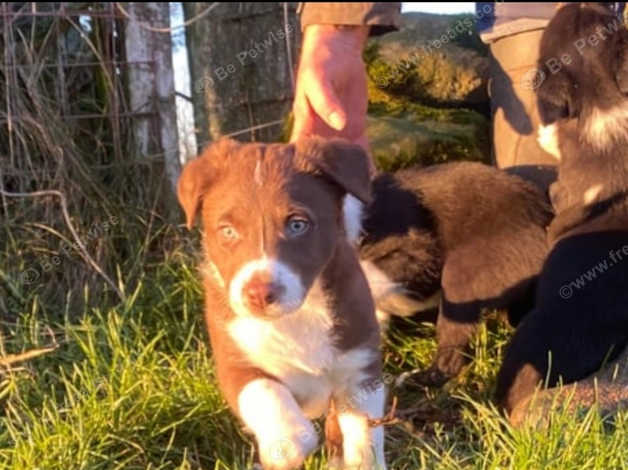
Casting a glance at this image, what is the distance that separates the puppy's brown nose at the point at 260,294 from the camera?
2502 mm

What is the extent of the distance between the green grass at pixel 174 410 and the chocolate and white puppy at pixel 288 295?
29 centimetres

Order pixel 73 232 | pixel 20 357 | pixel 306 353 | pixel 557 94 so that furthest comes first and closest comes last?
pixel 73 232 → pixel 557 94 → pixel 20 357 → pixel 306 353

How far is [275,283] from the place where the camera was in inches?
99.5

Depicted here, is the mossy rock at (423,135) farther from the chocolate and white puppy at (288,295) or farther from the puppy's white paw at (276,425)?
the puppy's white paw at (276,425)

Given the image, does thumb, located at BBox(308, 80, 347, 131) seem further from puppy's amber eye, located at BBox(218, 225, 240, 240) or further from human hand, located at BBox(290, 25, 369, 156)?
puppy's amber eye, located at BBox(218, 225, 240, 240)

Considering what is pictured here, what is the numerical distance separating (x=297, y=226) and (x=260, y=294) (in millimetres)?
314

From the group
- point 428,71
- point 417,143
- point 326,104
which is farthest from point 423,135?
point 326,104

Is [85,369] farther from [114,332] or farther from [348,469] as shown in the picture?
[348,469]

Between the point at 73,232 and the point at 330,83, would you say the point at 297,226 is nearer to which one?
the point at 330,83

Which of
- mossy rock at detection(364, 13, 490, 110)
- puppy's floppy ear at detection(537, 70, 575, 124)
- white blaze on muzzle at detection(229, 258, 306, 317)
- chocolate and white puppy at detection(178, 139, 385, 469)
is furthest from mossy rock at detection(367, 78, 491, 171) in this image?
white blaze on muzzle at detection(229, 258, 306, 317)

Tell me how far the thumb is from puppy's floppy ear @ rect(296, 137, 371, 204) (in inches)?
20.3

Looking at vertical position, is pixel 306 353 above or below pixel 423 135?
below

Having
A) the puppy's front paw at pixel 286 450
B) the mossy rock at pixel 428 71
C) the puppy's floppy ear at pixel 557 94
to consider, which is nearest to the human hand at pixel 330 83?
the puppy's floppy ear at pixel 557 94

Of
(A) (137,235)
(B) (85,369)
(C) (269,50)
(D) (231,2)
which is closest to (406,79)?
(C) (269,50)
